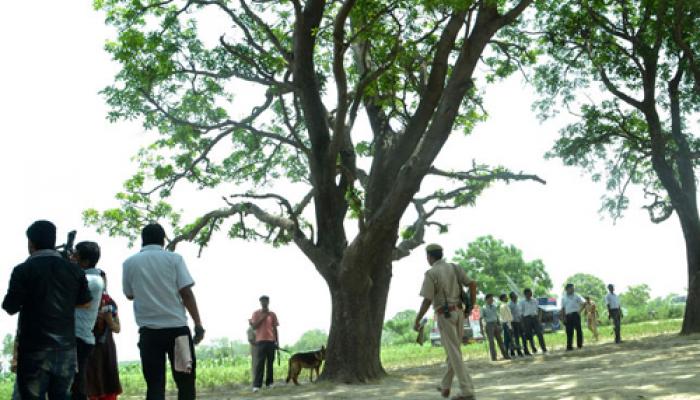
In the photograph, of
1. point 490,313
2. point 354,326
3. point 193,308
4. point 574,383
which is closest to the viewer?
point 193,308

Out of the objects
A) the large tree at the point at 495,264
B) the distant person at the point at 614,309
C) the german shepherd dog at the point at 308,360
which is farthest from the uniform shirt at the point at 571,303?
the large tree at the point at 495,264

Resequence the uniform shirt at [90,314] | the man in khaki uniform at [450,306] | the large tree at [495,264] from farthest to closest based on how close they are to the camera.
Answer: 1. the large tree at [495,264]
2. the man in khaki uniform at [450,306]
3. the uniform shirt at [90,314]

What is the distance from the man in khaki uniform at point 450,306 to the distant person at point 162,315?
163 inches

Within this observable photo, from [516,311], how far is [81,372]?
17.6 metres

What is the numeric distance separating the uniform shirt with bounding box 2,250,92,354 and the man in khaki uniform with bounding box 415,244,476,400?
197 inches

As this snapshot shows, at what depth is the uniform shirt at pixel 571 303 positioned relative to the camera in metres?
21.9

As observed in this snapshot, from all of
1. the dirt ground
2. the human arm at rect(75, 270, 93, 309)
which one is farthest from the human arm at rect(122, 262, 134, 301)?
the dirt ground

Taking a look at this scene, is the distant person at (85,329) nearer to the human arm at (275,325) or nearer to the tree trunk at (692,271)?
the human arm at (275,325)

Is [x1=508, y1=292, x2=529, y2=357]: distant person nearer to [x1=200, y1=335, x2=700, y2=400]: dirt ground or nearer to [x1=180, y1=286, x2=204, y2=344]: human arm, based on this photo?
[x1=200, y1=335, x2=700, y2=400]: dirt ground

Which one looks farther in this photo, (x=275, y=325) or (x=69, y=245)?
(x=275, y=325)

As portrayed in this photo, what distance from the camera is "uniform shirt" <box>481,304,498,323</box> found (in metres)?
22.4

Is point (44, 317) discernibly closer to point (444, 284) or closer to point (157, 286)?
point (157, 286)

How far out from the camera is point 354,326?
54.6 feet

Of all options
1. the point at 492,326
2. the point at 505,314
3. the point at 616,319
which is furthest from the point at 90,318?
the point at 616,319
